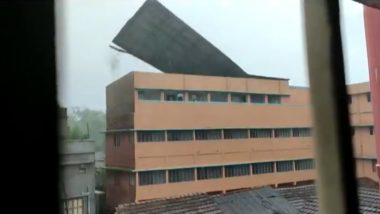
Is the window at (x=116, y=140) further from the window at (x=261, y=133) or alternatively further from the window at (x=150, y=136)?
the window at (x=261, y=133)

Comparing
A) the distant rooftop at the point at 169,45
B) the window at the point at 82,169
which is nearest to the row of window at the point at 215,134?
the distant rooftop at the point at 169,45

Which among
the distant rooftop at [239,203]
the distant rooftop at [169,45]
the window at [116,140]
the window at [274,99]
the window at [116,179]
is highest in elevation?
→ the distant rooftop at [169,45]

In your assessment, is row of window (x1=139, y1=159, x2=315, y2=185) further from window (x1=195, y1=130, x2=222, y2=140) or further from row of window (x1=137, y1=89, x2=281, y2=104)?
row of window (x1=137, y1=89, x2=281, y2=104)

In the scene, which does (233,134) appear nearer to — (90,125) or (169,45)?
(169,45)

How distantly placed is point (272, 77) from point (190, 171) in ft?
1.41

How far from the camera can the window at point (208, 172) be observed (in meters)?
1.24

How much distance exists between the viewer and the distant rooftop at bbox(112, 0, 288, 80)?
93 cm

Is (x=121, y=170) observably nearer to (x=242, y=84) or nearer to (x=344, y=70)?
(x=242, y=84)

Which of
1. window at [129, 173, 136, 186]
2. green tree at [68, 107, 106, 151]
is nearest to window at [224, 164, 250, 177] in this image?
window at [129, 173, 136, 186]

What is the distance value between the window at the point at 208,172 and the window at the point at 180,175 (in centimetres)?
3

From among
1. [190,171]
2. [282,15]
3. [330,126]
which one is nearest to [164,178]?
[190,171]

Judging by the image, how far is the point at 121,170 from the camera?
103 centimetres

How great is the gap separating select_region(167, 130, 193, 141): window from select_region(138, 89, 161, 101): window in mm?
133

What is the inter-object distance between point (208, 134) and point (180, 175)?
17cm
